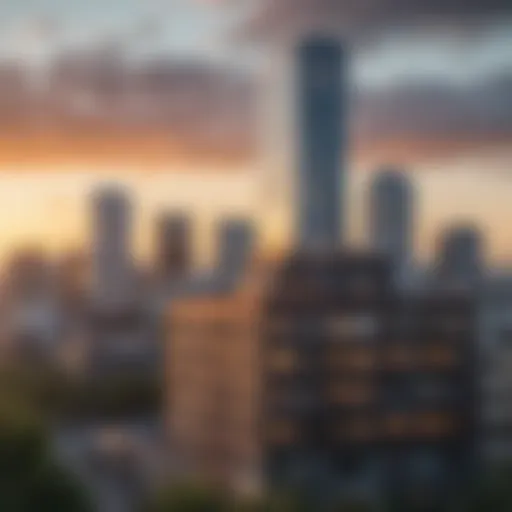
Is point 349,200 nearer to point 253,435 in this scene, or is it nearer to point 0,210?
point 253,435

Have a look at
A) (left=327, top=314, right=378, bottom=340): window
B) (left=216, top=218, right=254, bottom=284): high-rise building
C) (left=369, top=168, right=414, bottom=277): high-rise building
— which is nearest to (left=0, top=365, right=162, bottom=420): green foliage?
(left=216, top=218, right=254, bottom=284): high-rise building

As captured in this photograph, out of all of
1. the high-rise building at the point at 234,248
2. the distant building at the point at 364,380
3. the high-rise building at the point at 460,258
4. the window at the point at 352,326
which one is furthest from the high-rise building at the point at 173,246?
the high-rise building at the point at 460,258

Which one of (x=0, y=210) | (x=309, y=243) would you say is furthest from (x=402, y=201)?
(x=0, y=210)

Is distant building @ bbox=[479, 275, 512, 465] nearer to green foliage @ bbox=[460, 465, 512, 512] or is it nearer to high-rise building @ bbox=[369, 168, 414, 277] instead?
green foliage @ bbox=[460, 465, 512, 512]

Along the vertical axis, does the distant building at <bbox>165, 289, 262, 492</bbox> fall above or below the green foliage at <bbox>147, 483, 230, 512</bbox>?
above

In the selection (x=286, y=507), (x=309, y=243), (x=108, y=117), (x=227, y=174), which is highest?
(x=108, y=117)

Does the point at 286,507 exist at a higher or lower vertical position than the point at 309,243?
lower

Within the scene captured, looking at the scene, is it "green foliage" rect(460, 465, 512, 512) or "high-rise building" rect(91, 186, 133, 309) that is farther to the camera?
"green foliage" rect(460, 465, 512, 512)
